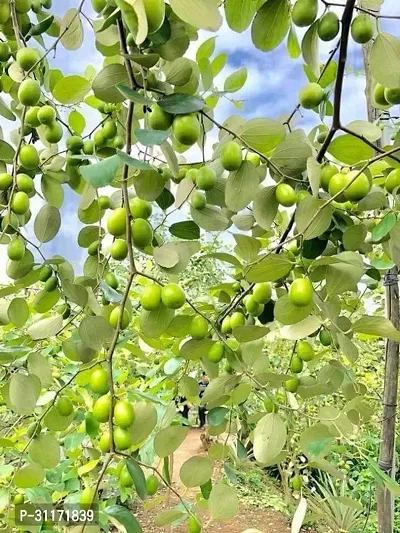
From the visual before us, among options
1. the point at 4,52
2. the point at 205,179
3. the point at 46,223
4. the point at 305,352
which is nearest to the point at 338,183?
the point at 205,179

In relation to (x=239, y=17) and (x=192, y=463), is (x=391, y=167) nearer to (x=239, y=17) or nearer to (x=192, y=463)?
(x=239, y=17)

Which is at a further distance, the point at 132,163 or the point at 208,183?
the point at 208,183

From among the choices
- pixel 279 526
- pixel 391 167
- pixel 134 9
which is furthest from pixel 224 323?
pixel 279 526

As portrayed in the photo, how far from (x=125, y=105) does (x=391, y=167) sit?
12.8 inches

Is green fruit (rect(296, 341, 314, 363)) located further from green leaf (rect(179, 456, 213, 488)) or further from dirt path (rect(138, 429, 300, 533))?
dirt path (rect(138, 429, 300, 533))

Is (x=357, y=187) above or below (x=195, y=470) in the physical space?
above

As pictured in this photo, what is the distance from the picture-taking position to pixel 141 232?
448 millimetres

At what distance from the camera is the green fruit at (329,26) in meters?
0.47

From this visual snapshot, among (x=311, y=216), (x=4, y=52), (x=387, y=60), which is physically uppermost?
(x=4, y=52)

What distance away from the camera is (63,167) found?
0.65 meters

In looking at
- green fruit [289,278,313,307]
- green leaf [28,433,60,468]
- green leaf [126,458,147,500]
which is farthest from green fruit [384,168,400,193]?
green leaf [28,433,60,468]

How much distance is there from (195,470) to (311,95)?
1.37ft

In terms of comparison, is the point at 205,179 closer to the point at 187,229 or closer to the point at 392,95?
the point at 187,229

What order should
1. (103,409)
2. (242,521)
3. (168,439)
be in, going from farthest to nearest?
(242,521) < (168,439) < (103,409)
